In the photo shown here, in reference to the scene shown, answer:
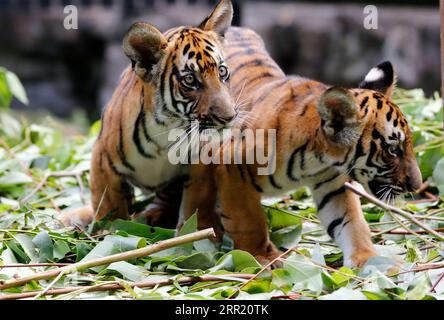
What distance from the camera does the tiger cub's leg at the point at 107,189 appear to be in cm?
440

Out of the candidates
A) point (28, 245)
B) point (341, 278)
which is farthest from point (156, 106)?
point (341, 278)

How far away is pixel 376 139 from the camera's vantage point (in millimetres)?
3738

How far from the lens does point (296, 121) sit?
3.92 m

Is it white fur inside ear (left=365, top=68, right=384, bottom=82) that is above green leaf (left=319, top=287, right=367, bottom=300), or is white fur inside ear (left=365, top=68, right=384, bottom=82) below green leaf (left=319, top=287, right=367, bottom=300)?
above

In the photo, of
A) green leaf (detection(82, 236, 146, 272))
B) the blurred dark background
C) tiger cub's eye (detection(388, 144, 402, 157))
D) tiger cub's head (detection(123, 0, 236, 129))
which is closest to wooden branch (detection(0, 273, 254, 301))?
green leaf (detection(82, 236, 146, 272))

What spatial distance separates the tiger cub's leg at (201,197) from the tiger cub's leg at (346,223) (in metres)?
0.55

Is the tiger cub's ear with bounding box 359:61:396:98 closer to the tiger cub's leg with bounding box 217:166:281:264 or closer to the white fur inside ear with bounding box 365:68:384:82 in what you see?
the white fur inside ear with bounding box 365:68:384:82

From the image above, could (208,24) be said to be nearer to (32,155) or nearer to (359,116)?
(359,116)

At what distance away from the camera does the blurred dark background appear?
32.0 ft

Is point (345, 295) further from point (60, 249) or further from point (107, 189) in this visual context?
point (107, 189)

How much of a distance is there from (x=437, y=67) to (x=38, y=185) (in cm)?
617

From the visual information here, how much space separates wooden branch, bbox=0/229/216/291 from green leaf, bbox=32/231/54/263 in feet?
1.32

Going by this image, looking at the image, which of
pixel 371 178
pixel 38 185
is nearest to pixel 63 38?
pixel 38 185

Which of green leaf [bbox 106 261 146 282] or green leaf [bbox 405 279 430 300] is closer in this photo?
green leaf [bbox 405 279 430 300]
